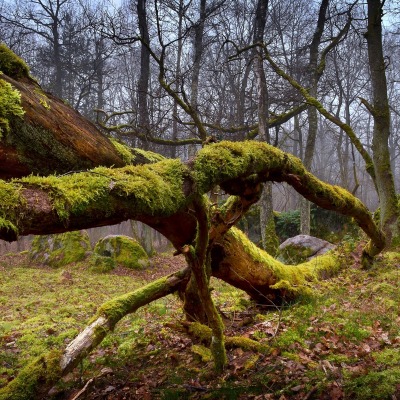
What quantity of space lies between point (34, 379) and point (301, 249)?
29.2ft

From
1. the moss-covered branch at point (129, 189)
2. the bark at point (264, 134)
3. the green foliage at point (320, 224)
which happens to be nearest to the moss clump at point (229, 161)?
the moss-covered branch at point (129, 189)

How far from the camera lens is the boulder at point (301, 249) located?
10.8m

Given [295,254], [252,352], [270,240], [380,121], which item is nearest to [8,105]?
[252,352]

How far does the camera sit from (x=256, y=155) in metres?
3.98

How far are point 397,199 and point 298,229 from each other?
740 centimetres

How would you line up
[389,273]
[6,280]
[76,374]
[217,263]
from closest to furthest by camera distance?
[76,374], [217,263], [389,273], [6,280]

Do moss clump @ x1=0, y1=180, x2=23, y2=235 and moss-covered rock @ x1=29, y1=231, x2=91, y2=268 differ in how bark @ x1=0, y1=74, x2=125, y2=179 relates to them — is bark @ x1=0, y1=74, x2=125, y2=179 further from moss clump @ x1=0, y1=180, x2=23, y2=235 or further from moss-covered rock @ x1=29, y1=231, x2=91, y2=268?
moss-covered rock @ x1=29, y1=231, x2=91, y2=268

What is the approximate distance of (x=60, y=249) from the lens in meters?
14.7

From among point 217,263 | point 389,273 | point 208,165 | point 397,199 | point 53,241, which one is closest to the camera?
point 208,165

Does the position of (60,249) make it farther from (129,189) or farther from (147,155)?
(129,189)

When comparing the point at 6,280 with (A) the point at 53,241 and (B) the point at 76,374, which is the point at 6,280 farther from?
(B) the point at 76,374

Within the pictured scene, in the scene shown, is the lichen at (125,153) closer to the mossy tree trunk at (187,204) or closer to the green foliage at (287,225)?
the mossy tree trunk at (187,204)

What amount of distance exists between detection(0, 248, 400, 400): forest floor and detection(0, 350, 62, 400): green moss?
0.33 m

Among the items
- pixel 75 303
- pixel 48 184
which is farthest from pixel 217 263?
pixel 75 303
